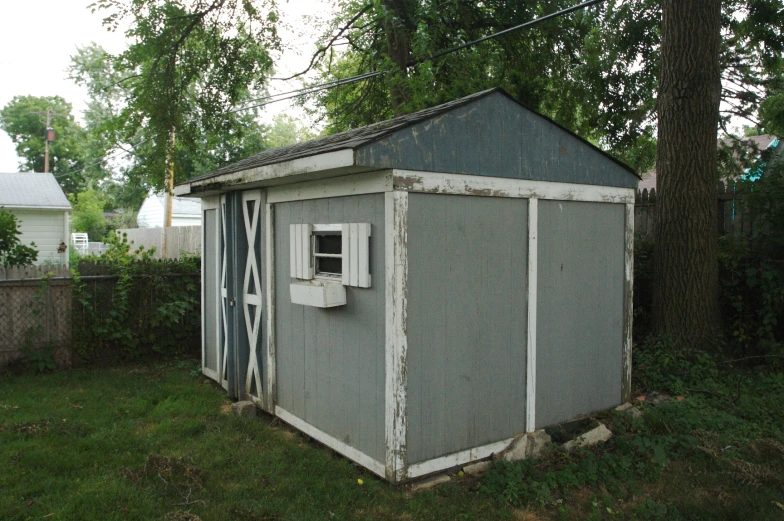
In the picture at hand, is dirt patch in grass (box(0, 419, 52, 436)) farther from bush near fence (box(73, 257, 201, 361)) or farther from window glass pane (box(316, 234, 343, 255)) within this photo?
window glass pane (box(316, 234, 343, 255))

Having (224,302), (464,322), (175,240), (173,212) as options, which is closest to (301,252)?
(464,322)

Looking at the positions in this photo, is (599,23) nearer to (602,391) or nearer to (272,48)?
(272,48)

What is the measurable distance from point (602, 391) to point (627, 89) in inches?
303

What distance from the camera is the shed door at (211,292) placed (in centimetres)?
636

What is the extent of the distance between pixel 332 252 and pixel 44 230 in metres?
14.9

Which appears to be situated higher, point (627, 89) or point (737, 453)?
point (627, 89)

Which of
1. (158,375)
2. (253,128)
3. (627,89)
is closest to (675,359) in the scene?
(158,375)

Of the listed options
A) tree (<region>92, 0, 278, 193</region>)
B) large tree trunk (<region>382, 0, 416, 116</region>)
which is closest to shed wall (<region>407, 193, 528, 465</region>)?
large tree trunk (<region>382, 0, 416, 116</region>)

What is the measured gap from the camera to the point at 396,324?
11.9 feet

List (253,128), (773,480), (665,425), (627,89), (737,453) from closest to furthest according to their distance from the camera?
(773,480) → (737,453) → (665,425) → (627,89) → (253,128)

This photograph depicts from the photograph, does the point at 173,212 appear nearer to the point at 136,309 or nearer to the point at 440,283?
the point at 136,309

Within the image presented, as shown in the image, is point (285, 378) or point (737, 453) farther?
point (285, 378)

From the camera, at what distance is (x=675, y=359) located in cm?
591

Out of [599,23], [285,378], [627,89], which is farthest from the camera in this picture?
[599,23]
